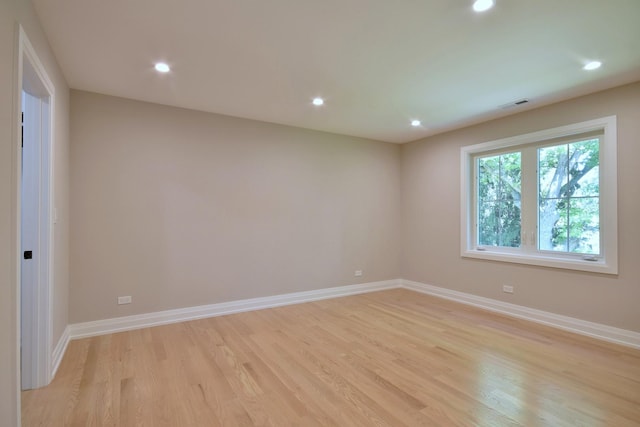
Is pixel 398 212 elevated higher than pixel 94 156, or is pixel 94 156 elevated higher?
pixel 94 156

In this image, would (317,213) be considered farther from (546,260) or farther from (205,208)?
(546,260)

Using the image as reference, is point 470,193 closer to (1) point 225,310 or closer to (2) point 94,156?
(1) point 225,310

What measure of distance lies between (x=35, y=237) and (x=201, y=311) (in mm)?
2067

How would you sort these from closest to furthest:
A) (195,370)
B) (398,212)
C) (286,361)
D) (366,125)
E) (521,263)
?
1. (195,370)
2. (286,361)
3. (521,263)
4. (366,125)
5. (398,212)

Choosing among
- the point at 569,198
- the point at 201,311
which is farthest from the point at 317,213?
the point at 569,198

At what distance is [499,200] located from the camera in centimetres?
441

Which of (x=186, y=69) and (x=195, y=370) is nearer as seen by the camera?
(x=195, y=370)

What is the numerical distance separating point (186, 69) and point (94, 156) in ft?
5.07

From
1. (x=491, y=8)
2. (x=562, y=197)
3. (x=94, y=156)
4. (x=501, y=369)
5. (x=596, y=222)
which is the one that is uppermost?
(x=491, y=8)

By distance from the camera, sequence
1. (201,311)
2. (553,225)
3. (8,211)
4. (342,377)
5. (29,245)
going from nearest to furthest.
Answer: (8,211) < (29,245) < (342,377) < (553,225) < (201,311)

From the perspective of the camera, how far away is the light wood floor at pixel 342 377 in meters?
2.01

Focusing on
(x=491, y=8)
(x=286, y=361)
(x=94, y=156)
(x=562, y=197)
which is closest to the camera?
(x=491, y=8)

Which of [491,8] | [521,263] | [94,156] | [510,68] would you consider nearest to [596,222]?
[521,263]

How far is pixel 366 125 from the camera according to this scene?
15.2 feet
